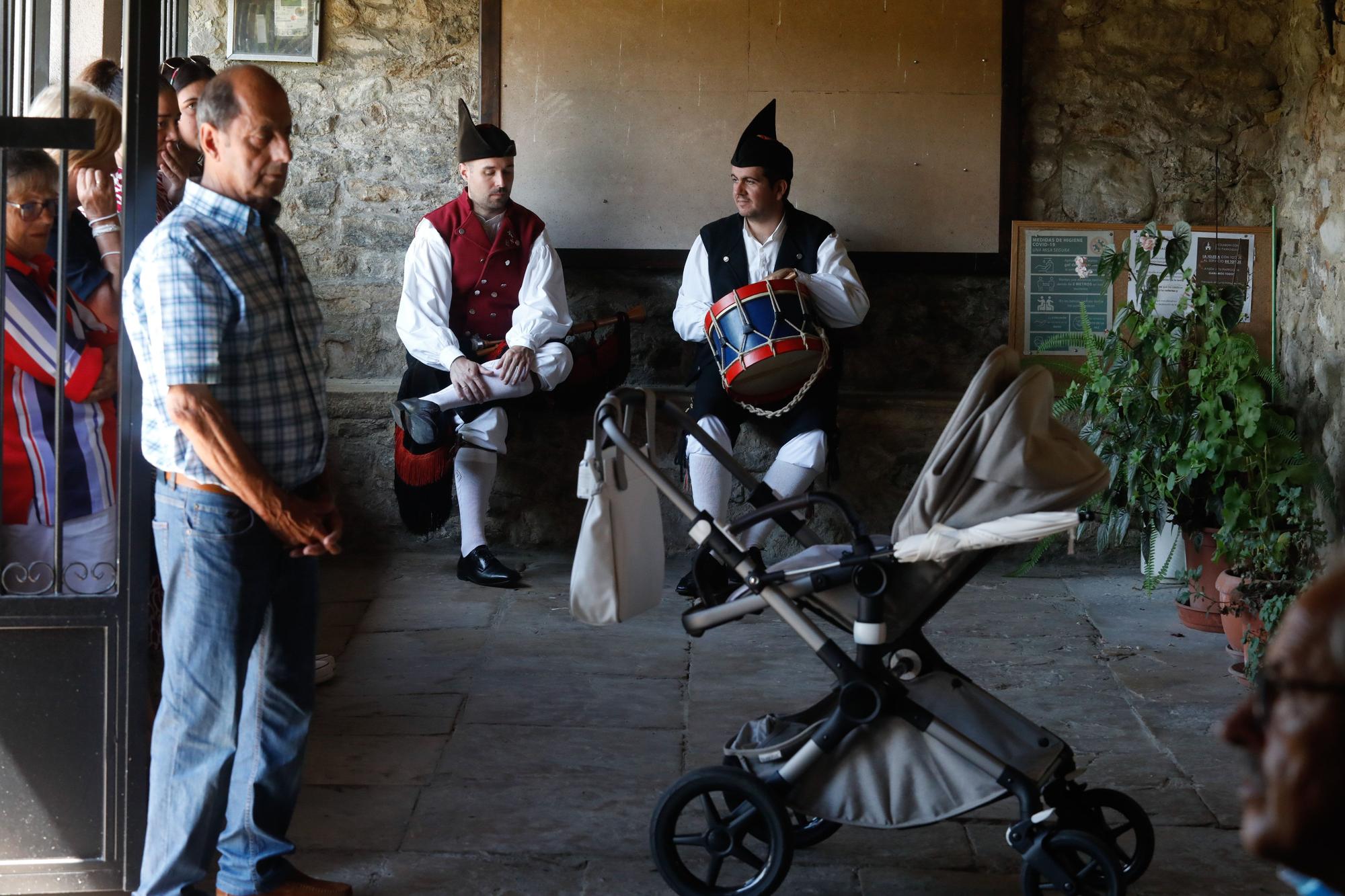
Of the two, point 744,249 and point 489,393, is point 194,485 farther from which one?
point 744,249

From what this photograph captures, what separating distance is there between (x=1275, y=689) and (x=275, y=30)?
511 cm

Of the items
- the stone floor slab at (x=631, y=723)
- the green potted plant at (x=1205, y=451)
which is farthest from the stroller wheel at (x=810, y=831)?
the green potted plant at (x=1205, y=451)

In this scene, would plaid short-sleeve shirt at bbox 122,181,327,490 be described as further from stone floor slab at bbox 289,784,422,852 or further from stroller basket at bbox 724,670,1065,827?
stroller basket at bbox 724,670,1065,827

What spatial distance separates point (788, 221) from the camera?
4848mm

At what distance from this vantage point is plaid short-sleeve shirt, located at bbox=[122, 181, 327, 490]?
2.08 meters

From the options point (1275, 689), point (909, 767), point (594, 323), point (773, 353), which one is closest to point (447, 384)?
point (594, 323)

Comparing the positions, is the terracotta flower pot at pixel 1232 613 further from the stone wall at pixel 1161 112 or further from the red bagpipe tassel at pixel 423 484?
the red bagpipe tassel at pixel 423 484

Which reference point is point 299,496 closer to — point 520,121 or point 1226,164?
point 520,121

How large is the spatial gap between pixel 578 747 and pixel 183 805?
46.3 inches

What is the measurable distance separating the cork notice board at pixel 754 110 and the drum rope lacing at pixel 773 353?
87cm

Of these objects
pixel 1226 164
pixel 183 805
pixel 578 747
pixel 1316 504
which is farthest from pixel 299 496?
pixel 1226 164

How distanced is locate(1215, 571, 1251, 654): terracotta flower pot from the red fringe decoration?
8.50 feet

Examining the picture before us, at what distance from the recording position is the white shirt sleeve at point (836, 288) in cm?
466

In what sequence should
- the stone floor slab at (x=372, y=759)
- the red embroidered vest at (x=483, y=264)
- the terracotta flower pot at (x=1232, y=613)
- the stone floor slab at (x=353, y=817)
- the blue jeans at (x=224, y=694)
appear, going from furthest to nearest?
the red embroidered vest at (x=483, y=264) < the terracotta flower pot at (x=1232, y=613) < the stone floor slab at (x=372, y=759) < the stone floor slab at (x=353, y=817) < the blue jeans at (x=224, y=694)
